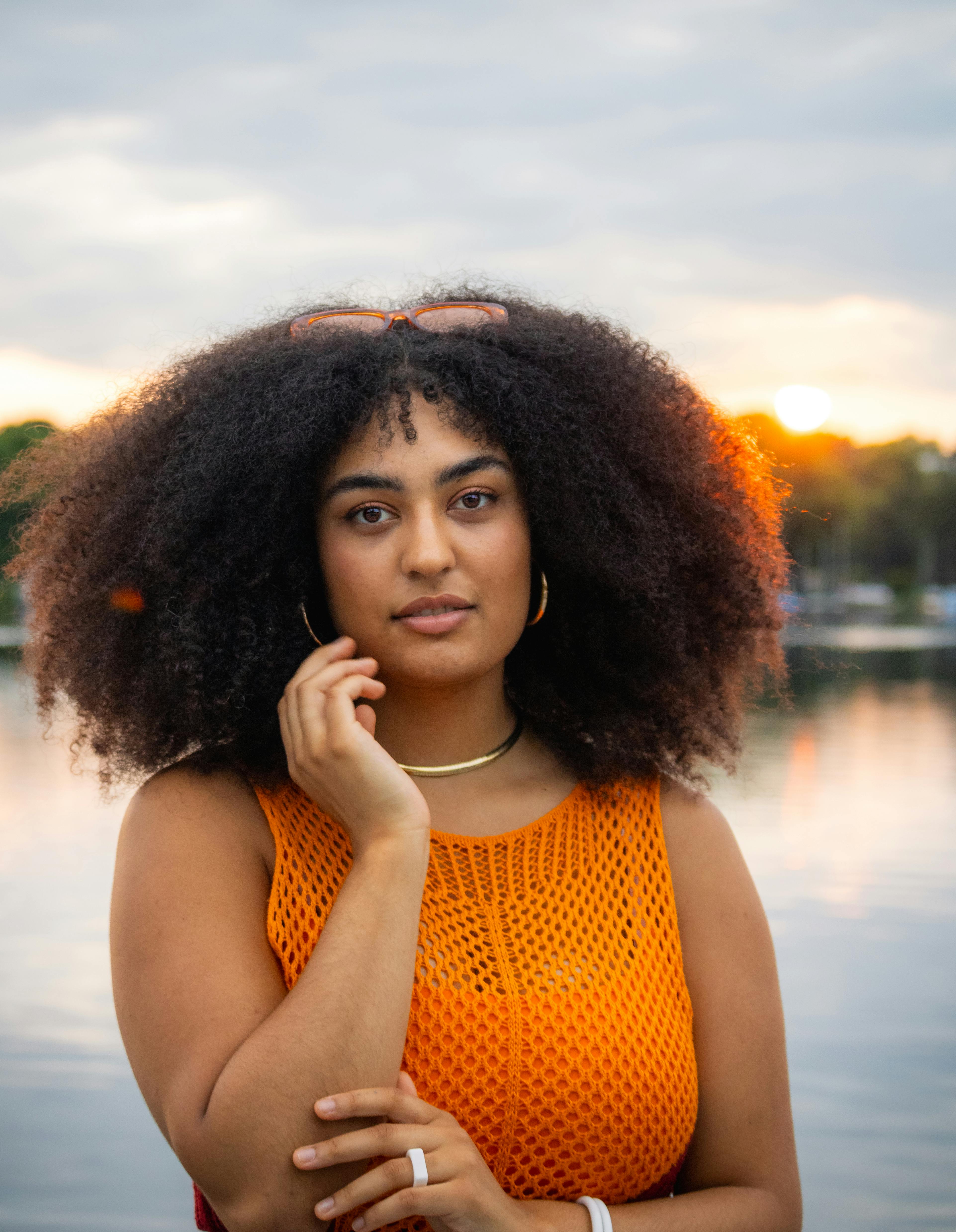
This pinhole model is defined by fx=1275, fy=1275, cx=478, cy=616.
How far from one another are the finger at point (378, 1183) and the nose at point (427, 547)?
968mm

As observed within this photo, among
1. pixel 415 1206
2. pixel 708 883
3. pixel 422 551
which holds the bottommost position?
pixel 415 1206

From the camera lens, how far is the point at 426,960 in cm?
224

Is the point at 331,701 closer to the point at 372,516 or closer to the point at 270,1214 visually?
the point at 372,516

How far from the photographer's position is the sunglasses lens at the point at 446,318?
2.59m

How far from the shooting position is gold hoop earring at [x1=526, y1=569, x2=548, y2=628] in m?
2.71

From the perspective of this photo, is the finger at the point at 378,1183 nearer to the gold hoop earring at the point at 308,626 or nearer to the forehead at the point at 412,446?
the gold hoop earring at the point at 308,626

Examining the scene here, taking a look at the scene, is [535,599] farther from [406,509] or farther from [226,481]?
→ [226,481]

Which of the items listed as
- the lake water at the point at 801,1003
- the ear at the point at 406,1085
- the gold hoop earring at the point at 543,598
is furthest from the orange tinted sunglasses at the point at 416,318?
the ear at the point at 406,1085

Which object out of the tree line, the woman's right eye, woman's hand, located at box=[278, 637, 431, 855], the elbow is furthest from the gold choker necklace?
the tree line

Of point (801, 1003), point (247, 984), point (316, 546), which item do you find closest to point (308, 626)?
point (316, 546)

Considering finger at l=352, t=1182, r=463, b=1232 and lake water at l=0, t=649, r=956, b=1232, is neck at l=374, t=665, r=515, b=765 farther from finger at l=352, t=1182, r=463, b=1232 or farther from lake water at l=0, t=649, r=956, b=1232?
lake water at l=0, t=649, r=956, b=1232

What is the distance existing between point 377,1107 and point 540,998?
425 millimetres

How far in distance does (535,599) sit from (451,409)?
0.51 meters

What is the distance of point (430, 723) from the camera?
2.57 m
